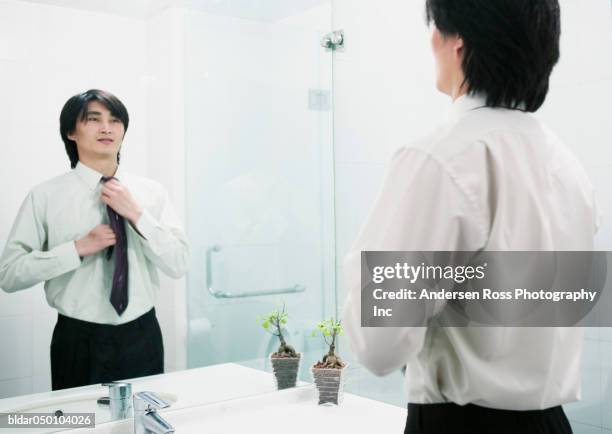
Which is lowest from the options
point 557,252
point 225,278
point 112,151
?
point 225,278

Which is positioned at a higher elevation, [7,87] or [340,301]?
[7,87]

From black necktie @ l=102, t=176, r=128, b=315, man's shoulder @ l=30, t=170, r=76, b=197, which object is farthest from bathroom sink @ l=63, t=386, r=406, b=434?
man's shoulder @ l=30, t=170, r=76, b=197

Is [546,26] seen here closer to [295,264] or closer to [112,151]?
[112,151]

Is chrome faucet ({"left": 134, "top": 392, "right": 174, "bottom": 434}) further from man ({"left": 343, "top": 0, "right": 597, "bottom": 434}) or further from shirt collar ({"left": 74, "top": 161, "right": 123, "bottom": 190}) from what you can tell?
man ({"left": 343, "top": 0, "right": 597, "bottom": 434})

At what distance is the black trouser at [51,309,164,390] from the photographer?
134 cm

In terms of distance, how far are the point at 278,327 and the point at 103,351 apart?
1.64 feet

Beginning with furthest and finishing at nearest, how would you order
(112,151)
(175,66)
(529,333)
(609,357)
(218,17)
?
(218,17) < (175,66) < (112,151) < (609,357) < (529,333)

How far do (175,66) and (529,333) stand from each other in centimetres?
105

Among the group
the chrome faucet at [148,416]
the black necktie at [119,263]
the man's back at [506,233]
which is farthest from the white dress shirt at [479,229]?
the black necktie at [119,263]

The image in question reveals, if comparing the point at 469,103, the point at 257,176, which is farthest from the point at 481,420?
the point at 257,176

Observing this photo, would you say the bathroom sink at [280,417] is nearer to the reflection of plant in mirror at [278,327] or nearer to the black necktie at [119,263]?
the reflection of plant in mirror at [278,327]

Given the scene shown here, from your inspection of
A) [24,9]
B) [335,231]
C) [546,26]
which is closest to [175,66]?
[24,9]

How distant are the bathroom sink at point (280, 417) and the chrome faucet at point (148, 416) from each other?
0.08 m

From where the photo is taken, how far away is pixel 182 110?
154 centimetres
